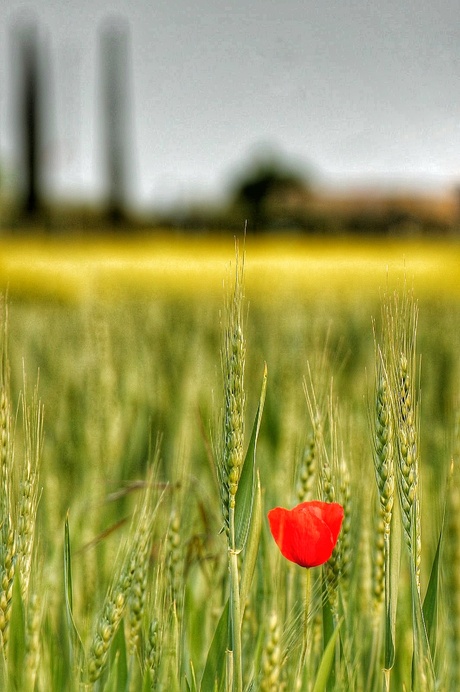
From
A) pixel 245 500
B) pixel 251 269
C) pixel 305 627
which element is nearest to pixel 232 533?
pixel 245 500

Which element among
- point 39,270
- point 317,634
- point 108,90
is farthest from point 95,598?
point 108,90

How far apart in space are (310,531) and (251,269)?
3.55m

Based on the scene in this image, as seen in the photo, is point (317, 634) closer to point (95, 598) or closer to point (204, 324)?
point (95, 598)

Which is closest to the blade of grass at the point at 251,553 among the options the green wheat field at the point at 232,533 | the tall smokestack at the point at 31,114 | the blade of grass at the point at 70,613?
the green wheat field at the point at 232,533

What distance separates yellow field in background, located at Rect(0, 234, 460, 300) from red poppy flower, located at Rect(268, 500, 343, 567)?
108 inches

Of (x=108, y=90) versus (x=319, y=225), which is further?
(x=108, y=90)

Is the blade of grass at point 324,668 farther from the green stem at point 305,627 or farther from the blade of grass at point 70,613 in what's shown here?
the blade of grass at point 70,613

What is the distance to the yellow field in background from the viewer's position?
161 inches

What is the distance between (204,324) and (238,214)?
488cm

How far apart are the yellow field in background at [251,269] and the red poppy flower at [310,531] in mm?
2740

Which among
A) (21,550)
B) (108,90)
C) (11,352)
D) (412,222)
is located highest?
(108,90)

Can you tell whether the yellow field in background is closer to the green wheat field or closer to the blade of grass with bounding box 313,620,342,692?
the green wheat field

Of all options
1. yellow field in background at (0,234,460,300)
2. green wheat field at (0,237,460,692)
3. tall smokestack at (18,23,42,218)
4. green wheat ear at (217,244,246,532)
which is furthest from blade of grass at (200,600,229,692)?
tall smokestack at (18,23,42,218)

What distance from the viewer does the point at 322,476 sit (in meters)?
0.65
